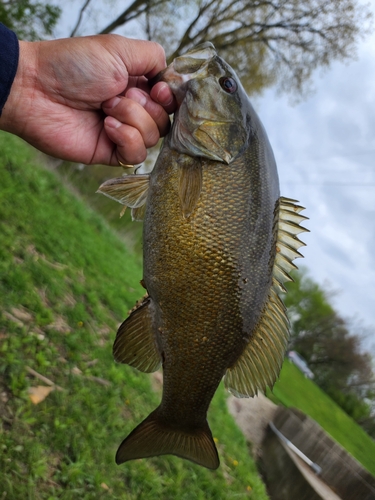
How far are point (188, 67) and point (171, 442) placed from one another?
1.88m

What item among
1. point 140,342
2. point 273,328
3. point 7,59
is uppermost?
point 7,59

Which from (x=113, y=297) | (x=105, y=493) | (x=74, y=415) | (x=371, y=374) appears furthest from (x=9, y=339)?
(x=371, y=374)

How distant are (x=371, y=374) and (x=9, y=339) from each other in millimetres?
38944

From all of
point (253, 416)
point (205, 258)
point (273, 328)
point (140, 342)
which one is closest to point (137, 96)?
point (205, 258)

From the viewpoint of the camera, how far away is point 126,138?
6.93ft

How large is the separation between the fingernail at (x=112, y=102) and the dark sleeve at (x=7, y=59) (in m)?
0.49

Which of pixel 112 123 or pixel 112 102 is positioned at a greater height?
pixel 112 102

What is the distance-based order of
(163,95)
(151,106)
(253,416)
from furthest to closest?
1. (253,416)
2. (151,106)
3. (163,95)

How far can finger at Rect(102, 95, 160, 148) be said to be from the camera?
2.07m

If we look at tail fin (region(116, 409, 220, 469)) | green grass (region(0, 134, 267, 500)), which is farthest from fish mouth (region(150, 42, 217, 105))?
green grass (region(0, 134, 267, 500))

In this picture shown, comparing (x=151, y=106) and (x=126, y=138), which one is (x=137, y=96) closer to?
(x=151, y=106)

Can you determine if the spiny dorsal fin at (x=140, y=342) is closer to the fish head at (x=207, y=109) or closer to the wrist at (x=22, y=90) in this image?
the fish head at (x=207, y=109)

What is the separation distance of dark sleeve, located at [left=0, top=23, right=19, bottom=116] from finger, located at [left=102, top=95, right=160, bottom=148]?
51 centimetres

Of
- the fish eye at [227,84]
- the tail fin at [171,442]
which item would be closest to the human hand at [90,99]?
the fish eye at [227,84]
